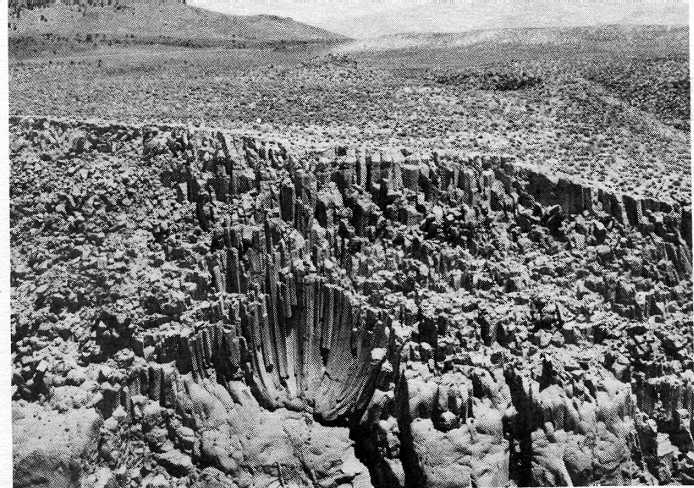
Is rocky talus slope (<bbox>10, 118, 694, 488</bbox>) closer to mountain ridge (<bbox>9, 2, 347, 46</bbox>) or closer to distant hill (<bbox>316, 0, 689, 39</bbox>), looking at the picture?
distant hill (<bbox>316, 0, 689, 39</bbox>)

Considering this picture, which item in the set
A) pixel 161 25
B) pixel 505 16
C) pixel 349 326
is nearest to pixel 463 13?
pixel 505 16

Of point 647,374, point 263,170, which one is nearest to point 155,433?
point 263,170

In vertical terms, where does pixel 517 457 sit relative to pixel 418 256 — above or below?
below

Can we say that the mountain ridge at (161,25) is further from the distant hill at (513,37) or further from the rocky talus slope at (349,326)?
the rocky talus slope at (349,326)

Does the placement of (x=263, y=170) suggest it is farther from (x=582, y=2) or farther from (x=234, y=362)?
(x=582, y=2)

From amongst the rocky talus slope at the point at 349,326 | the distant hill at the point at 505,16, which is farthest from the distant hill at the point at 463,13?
the rocky talus slope at the point at 349,326

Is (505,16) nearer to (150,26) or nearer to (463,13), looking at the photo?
(463,13)
